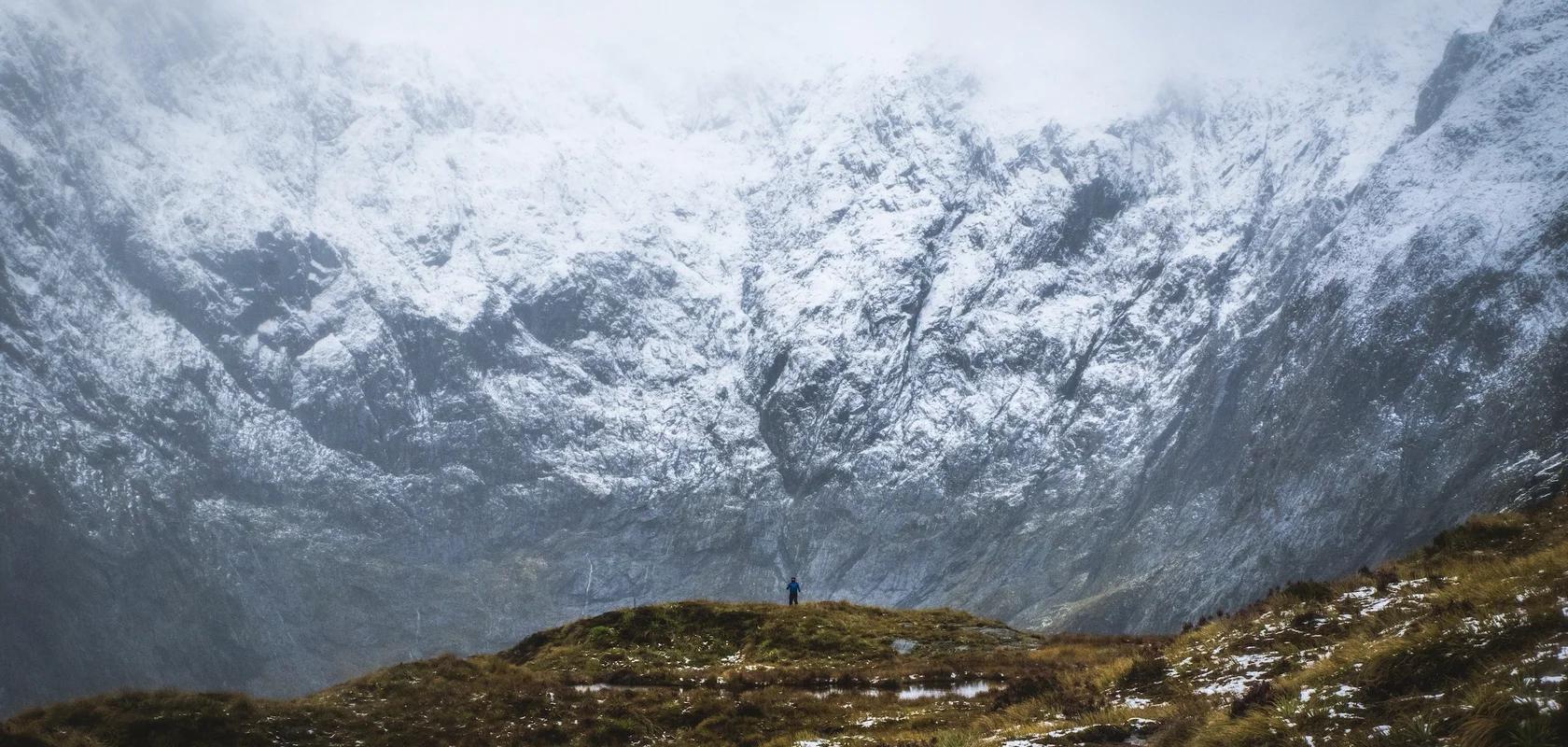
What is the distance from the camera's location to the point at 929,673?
47156 mm

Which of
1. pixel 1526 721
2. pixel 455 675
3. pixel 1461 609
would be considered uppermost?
pixel 455 675

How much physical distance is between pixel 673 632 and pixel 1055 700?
3966 cm

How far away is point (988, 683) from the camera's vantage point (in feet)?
146

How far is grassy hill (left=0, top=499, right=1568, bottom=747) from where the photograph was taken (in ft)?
49.5

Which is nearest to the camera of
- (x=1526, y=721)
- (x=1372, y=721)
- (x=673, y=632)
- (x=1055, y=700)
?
(x=1526, y=721)

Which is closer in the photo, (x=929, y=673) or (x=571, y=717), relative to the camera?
(x=571, y=717)

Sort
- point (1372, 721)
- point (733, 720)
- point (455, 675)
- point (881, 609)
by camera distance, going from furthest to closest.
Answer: point (881, 609), point (455, 675), point (733, 720), point (1372, 721)

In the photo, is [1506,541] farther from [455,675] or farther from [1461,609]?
[455,675]

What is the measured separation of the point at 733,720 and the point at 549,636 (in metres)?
30.4

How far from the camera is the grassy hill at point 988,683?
49.5 feet

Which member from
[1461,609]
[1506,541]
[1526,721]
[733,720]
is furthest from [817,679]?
[1526,721]

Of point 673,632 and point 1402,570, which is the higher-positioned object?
point 673,632

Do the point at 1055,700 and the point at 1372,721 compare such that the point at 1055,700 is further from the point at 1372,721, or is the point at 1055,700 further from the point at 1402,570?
the point at 1372,721

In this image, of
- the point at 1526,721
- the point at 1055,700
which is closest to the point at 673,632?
the point at 1055,700
